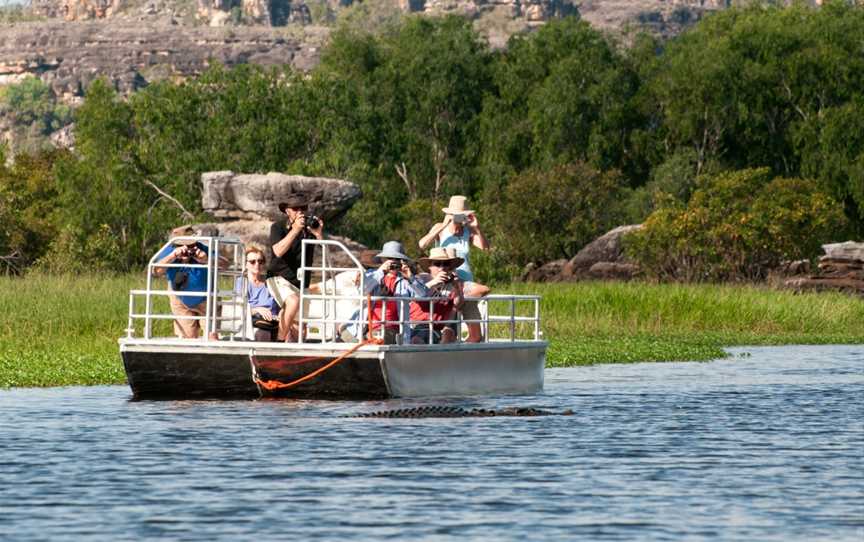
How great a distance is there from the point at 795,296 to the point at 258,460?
31.8 m

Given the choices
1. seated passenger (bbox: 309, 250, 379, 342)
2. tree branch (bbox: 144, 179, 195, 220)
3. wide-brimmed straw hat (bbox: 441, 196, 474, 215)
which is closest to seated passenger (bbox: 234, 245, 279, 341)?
seated passenger (bbox: 309, 250, 379, 342)

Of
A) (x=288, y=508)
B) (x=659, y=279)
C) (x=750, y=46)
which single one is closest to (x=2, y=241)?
(x=659, y=279)

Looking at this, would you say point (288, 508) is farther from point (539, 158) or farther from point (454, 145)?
point (454, 145)

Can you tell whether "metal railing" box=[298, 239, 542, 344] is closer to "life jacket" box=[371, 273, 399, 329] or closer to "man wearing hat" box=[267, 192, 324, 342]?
"life jacket" box=[371, 273, 399, 329]

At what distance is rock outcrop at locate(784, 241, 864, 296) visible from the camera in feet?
179

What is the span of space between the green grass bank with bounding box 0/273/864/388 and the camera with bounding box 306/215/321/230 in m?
4.63

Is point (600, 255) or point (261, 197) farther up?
point (261, 197)

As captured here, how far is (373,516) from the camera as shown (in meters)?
14.4

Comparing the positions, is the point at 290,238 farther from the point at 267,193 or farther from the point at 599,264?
the point at 599,264

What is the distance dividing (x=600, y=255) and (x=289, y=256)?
47139mm

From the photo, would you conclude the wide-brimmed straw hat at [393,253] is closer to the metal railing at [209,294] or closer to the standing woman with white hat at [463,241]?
the standing woman with white hat at [463,241]

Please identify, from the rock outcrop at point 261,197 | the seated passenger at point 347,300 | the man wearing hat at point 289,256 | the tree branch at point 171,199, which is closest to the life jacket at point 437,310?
the seated passenger at point 347,300

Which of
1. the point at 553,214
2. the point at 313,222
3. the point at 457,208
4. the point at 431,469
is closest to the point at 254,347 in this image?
the point at 313,222

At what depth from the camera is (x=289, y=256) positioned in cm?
2269
